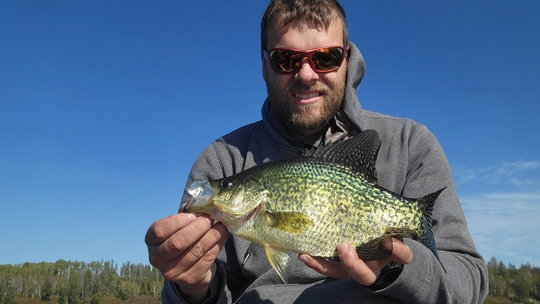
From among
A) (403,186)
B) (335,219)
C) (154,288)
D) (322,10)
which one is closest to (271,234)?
(335,219)

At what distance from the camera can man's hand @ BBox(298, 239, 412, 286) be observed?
3.36m

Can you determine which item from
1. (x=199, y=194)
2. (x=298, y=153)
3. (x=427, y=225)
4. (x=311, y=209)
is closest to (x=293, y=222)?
(x=311, y=209)

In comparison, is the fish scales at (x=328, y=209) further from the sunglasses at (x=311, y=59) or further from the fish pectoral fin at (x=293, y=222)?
the sunglasses at (x=311, y=59)

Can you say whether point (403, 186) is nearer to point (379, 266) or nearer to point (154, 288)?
point (379, 266)

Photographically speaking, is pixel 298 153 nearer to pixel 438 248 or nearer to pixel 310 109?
pixel 310 109

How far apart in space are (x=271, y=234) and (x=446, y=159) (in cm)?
280

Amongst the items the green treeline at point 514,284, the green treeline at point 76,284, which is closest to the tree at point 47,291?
the green treeline at point 76,284

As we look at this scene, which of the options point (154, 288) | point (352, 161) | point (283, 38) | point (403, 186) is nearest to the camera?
point (352, 161)

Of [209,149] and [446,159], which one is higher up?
[209,149]

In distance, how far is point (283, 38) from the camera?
5492 mm

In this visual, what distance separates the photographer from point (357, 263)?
3354 mm

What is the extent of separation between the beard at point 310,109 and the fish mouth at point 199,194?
2.08 metres

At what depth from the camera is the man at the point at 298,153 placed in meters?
3.62

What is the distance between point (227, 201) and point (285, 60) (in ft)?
7.93
